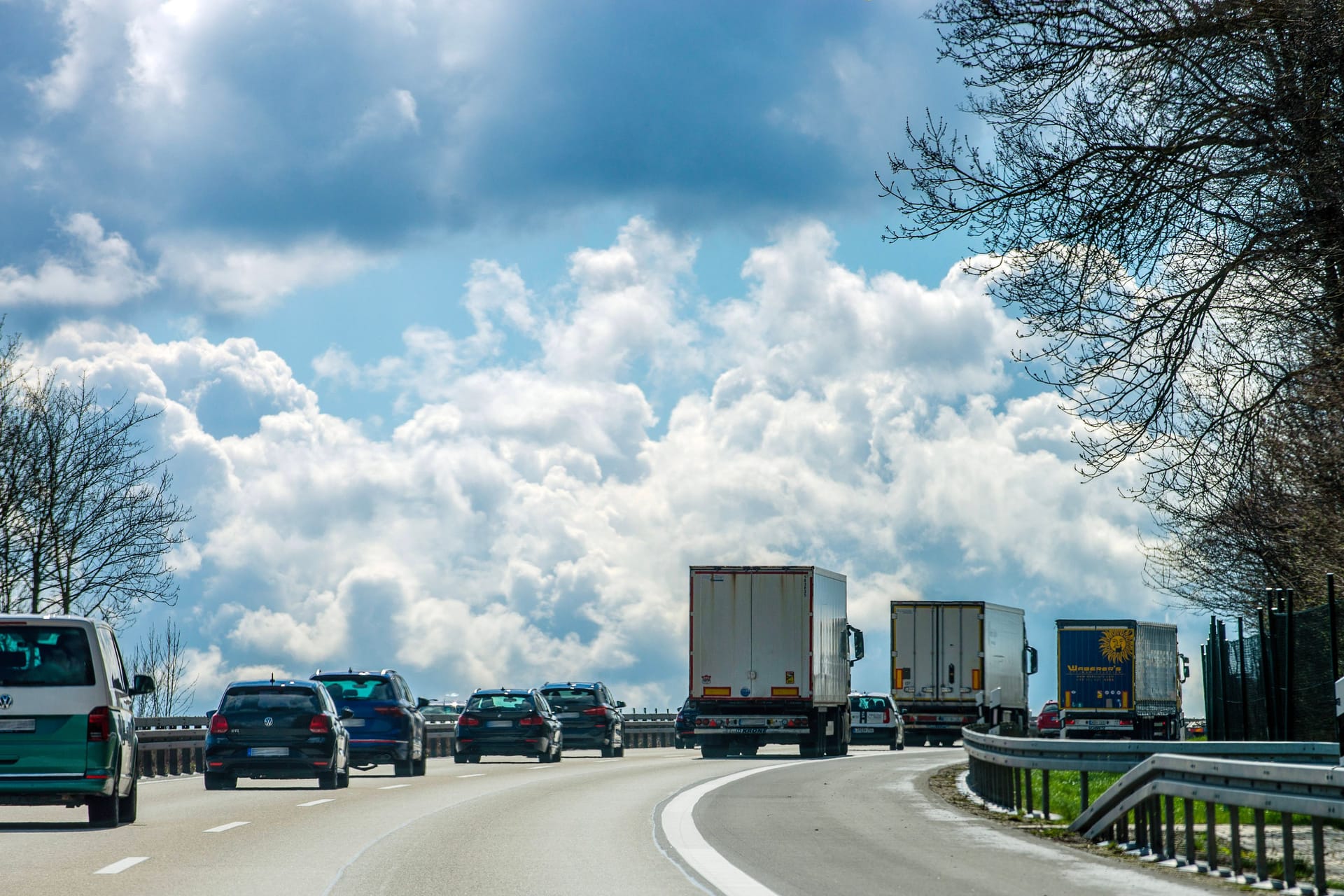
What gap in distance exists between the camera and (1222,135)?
56.3 feet

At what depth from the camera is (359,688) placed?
27.7 m

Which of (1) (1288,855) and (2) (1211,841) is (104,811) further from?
(1) (1288,855)

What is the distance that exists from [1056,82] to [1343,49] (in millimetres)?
2676

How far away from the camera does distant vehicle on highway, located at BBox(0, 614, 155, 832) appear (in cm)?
1587

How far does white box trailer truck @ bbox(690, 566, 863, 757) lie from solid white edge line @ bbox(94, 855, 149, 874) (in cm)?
2249

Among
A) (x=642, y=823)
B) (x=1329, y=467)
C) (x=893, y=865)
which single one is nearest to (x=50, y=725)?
(x=642, y=823)

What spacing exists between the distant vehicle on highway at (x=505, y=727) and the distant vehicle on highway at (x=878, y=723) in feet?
37.4

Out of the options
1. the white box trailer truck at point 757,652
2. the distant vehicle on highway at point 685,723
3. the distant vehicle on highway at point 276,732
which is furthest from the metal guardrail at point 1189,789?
the distant vehicle on highway at point 685,723

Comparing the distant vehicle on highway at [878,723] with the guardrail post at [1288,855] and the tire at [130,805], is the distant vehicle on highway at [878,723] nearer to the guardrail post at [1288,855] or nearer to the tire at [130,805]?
the tire at [130,805]

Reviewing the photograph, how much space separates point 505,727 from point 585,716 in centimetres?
609

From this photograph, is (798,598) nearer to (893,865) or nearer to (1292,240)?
(1292,240)

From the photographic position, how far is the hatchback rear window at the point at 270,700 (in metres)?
22.9

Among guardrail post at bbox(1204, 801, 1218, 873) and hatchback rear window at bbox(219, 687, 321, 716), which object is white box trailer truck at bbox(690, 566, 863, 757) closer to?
hatchback rear window at bbox(219, 687, 321, 716)

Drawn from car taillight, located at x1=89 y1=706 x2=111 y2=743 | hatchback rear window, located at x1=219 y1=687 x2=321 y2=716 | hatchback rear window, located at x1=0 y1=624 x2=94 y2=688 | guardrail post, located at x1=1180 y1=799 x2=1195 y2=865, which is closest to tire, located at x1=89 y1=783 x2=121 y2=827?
car taillight, located at x1=89 y1=706 x2=111 y2=743
